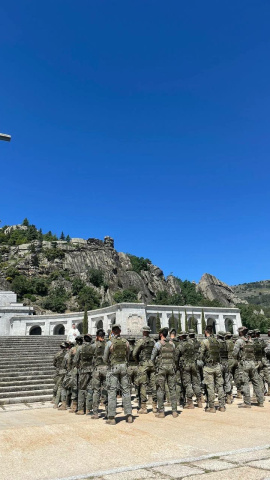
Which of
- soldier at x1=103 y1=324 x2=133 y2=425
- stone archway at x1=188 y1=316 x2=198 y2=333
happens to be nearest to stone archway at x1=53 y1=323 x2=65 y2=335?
stone archway at x1=188 y1=316 x2=198 y2=333

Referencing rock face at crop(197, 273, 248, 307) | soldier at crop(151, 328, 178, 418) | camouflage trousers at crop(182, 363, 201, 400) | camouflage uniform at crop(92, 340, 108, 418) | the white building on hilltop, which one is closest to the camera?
soldier at crop(151, 328, 178, 418)

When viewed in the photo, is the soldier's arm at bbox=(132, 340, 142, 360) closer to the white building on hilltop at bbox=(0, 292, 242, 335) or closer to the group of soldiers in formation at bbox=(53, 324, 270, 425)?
the group of soldiers in formation at bbox=(53, 324, 270, 425)

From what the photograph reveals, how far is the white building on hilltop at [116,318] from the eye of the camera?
35906 millimetres

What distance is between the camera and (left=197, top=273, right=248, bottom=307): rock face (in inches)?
3720

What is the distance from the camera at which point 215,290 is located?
9606cm

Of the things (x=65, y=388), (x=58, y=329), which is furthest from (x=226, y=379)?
(x=58, y=329)

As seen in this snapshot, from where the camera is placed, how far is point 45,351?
1895 centimetres

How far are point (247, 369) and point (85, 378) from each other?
431 cm

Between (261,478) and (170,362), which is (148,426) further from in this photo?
(261,478)

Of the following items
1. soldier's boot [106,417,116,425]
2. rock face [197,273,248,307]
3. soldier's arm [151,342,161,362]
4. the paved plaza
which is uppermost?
rock face [197,273,248,307]

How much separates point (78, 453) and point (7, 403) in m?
7.21

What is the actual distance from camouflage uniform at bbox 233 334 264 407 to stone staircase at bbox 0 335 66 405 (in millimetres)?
6695

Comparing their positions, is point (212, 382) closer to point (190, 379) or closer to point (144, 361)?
point (190, 379)

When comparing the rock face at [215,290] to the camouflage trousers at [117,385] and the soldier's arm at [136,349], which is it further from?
the camouflage trousers at [117,385]
